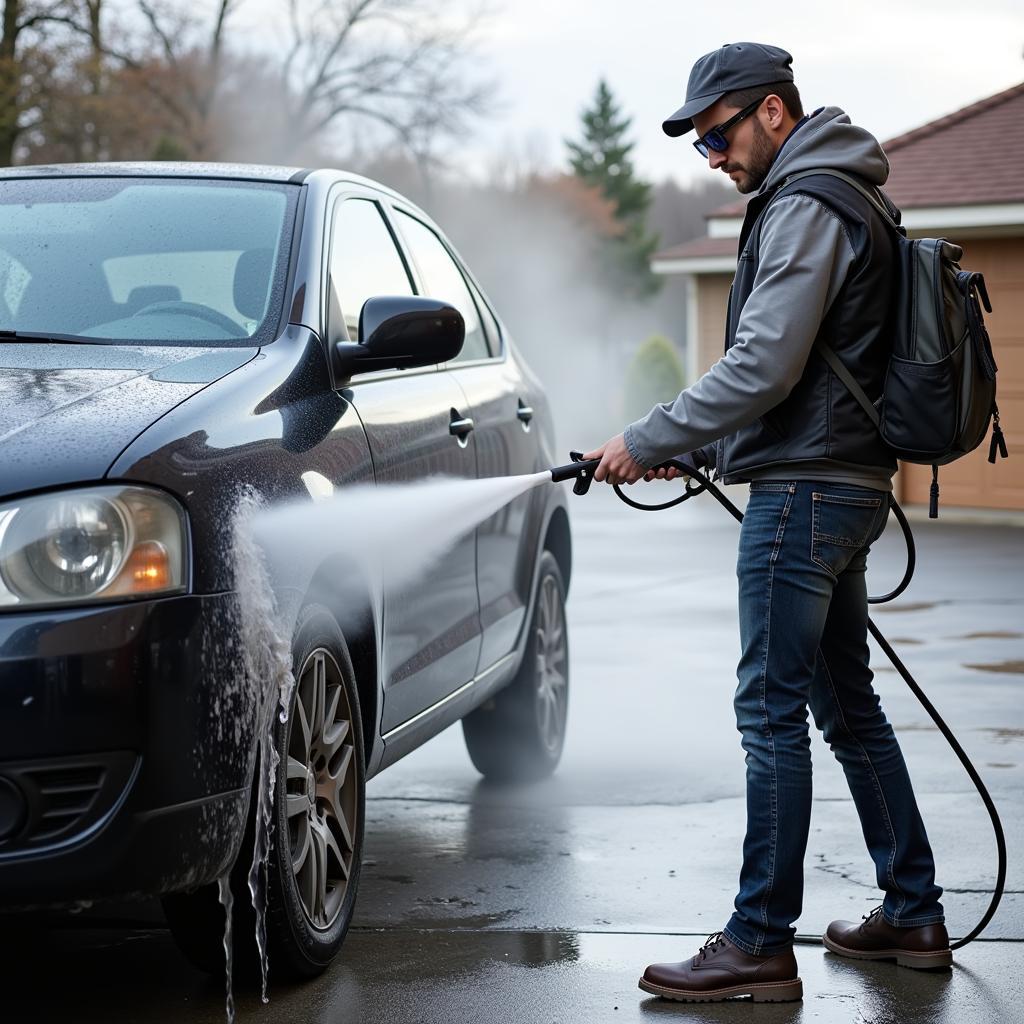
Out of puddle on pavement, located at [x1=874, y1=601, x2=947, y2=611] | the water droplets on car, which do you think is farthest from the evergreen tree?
the water droplets on car

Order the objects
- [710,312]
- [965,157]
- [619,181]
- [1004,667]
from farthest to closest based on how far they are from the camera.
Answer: [619,181], [710,312], [965,157], [1004,667]

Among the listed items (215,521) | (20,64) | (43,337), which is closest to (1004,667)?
(43,337)

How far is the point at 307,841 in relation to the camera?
383 cm

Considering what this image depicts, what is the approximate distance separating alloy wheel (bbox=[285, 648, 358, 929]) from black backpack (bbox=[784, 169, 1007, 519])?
4.36ft

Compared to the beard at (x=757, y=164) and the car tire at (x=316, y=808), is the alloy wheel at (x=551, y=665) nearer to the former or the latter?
the car tire at (x=316, y=808)

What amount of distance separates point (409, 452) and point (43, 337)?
38.1 inches

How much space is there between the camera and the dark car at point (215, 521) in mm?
3115

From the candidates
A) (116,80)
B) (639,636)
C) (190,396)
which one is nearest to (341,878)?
(190,396)

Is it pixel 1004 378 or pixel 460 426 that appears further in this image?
pixel 1004 378

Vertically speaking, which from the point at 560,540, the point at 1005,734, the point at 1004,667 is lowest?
the point at 1004,667

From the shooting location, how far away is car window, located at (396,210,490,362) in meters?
5.54

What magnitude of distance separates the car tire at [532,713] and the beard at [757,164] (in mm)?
2324

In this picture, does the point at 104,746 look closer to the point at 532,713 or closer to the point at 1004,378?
the point at 532,713

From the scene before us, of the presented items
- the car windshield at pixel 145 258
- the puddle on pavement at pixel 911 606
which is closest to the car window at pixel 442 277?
the car windshield at pixel 145 258
